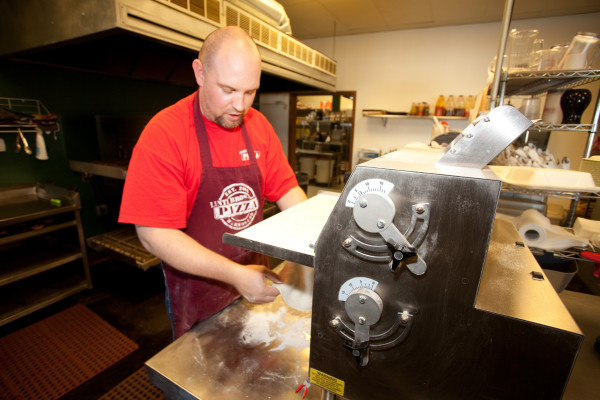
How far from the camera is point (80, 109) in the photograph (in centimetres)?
305

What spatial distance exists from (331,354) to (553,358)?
366 millimetres

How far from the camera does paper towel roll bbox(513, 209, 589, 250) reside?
50.8 inches

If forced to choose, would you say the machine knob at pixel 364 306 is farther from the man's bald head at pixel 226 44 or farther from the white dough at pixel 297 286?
the man's bald head at pixel 226 44

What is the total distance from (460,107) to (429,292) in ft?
15.5

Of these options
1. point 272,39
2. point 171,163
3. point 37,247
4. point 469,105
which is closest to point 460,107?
point 469,105

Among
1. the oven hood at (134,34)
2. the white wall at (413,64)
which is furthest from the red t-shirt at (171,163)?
the white wall at (413,64)

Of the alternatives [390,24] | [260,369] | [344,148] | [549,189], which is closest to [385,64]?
[390,24]

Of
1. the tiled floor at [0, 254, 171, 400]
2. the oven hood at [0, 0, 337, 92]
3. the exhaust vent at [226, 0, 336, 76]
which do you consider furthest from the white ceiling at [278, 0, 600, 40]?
the tiled floor at [0, 254, 171, 400]

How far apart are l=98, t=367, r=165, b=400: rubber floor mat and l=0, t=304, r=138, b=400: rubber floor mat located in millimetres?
239

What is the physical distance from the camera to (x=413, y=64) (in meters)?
4.73

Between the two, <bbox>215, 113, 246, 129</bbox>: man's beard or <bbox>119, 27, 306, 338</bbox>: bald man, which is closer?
<bbox>119, 27, 306, 338</bbox>: bald man

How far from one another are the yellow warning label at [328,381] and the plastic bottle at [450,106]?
15.2 feet

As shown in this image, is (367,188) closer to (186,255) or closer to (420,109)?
(186,255)

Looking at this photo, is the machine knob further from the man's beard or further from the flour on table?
the man's beard
